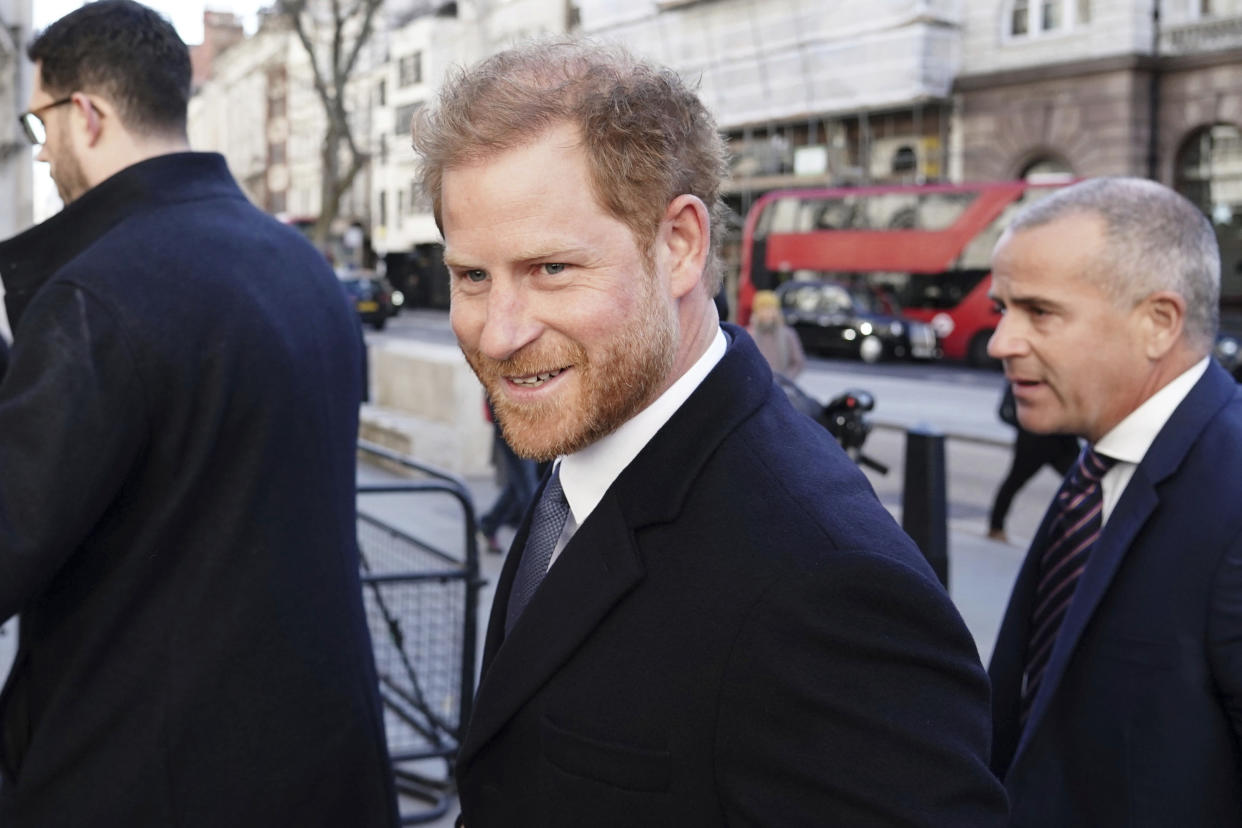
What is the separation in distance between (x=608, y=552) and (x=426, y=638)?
3282 mm

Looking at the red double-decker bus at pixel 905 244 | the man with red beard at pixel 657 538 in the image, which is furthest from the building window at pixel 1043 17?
the man with red beard at pixel 657 538

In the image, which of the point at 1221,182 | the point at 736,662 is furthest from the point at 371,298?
the point at 736,662

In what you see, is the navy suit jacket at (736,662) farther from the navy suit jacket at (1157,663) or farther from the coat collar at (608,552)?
the navy suit jacket at (1157,663)

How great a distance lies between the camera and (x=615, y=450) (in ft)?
5.11

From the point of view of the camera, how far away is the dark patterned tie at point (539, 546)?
164 cm

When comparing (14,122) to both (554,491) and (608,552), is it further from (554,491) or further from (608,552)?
(608,552)

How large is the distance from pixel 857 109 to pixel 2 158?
96.9 feet

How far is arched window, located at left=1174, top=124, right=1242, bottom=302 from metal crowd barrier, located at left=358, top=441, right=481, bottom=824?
26.3m

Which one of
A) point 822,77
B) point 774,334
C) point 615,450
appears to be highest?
Result: point 822,77

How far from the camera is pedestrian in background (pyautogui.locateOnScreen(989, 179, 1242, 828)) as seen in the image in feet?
6.51

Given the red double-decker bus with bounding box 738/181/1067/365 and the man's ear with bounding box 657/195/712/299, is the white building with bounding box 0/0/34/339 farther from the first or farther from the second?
the red double-decker bus with bounding box 738/181/1067/365

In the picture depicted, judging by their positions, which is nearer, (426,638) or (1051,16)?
(426,638)

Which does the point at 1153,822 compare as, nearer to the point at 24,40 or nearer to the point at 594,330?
the point at 594,330

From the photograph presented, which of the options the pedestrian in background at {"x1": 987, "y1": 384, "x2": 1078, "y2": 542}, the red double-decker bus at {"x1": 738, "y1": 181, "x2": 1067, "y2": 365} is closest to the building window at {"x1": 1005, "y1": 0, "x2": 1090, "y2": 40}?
the red double-decker bus at {"x1": 738, "y1": 181, "x2": 1067, "y2": 365}
